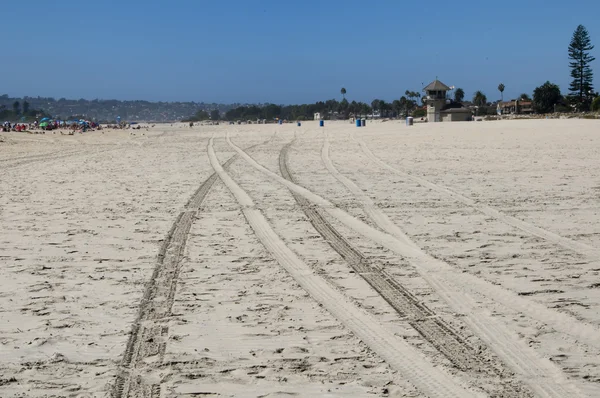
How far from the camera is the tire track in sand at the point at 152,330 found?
10.4 ft

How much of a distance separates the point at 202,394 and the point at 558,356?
1.82 metres

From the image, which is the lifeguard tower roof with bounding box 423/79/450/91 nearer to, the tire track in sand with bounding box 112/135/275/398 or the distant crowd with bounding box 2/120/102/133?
the distant crowd with bounding box 2/120/102/133

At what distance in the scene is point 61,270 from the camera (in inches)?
215

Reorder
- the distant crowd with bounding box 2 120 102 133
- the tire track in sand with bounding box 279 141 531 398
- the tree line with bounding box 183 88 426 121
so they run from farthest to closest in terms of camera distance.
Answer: the tree line with bounding box 183 88 426 121 → the distant crowd with bounding box 2 120 102 133 → the tire track in sand with bounding box 279 141 531 398

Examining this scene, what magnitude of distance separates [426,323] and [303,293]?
1.04 meters

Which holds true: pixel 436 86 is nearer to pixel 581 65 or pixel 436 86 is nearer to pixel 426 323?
pixel 581 65

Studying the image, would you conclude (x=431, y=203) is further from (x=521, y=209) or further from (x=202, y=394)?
(x=202, y=394)

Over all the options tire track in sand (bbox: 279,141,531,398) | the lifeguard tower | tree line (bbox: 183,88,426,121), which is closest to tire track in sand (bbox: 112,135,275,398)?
tire track in sand (bbox: 279,141,531,398)

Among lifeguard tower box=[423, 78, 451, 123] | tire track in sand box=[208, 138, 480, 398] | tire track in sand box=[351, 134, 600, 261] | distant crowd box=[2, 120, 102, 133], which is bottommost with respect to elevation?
tire track in sand box=[208, 138, 480, 398]

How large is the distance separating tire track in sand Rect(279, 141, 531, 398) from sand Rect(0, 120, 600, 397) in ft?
0.05

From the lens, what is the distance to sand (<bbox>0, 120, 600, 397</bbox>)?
330 centimetres

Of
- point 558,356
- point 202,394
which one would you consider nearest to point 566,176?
point 558,356

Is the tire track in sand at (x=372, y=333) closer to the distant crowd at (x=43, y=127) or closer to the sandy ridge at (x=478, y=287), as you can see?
the sandy ridge at (x=478, y=287)

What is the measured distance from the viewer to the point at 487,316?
13.5ft
